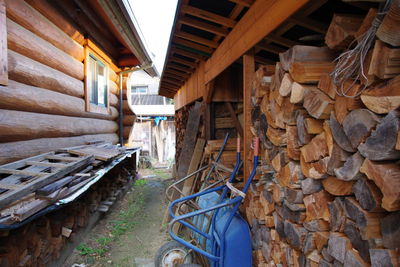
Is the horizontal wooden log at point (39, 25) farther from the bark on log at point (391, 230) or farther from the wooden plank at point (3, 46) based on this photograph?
the bark on log at point (391, 230)

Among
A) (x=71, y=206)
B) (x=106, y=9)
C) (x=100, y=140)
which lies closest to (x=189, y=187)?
(x=71, y=206)

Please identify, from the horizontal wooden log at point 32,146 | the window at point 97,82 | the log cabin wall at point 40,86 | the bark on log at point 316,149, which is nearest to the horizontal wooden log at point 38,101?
the log cabin wall at point 40,86

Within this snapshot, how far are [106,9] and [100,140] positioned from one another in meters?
2.60

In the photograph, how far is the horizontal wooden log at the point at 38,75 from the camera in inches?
101

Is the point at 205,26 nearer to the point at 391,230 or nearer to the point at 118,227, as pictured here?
Answer: the point at 391,230

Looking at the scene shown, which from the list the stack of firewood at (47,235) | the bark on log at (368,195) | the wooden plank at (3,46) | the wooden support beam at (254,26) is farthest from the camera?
the wooden plank at (3,46)

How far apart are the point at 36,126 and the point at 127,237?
2.39 meters

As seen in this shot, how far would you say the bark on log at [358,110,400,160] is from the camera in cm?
89

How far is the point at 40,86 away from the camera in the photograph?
3.09 m

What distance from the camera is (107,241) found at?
153 inches

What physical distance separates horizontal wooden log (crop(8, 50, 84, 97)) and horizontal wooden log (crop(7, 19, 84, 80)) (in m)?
0.07

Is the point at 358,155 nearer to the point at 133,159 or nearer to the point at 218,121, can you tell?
the point at 218,121

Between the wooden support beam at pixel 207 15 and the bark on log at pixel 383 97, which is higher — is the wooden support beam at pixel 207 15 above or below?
above

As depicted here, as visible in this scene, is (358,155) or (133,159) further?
(133,159)
